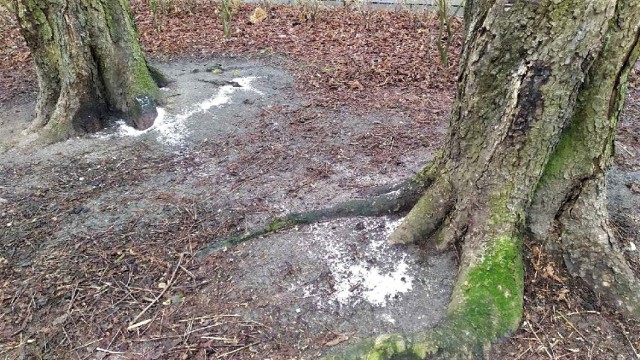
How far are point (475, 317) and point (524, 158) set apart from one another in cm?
79

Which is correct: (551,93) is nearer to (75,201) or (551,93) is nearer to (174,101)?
(75,201)

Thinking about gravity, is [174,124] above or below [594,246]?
below

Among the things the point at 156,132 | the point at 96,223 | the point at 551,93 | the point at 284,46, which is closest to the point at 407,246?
the point at 551,93

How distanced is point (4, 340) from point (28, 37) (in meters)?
3.20

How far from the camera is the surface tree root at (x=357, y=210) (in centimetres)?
306

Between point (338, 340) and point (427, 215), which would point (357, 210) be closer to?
point (427, 215)

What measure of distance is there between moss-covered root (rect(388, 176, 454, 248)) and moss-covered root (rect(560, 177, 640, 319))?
601 mm

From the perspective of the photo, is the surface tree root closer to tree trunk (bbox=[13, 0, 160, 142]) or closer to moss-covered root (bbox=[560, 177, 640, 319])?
moss-covered root (bbox=[560, 177, 640, 319])

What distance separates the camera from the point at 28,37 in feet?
15.1

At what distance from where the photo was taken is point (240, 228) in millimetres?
3246

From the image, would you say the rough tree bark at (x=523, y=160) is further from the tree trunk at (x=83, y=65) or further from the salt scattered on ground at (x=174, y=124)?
the tree trunk at (x=83, y=65)

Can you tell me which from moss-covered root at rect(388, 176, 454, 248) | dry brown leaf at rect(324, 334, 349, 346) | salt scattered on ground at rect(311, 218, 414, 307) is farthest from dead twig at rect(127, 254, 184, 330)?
moss-covered root at rect(388, 176, 454, 248)

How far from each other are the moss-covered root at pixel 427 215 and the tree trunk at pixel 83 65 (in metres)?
3.12

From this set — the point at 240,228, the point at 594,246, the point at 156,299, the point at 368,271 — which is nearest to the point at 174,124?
the point at 240,228
